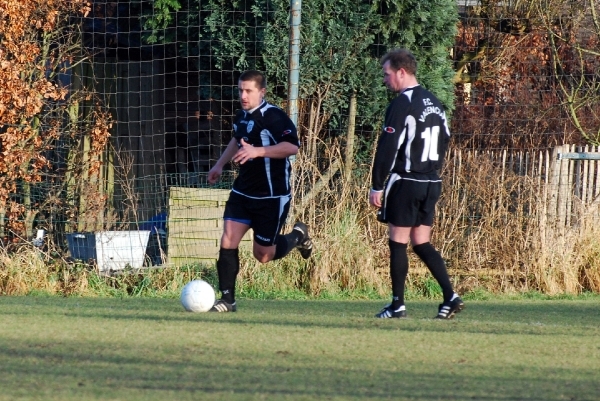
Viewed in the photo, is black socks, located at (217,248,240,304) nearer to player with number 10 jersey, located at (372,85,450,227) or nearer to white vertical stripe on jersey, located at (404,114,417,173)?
player with number 10 jersey, located at (372,85,450,227)

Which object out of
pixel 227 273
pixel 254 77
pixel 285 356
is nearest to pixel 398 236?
pixel 227 273

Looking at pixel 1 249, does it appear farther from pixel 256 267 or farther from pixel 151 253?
pixel 256 267

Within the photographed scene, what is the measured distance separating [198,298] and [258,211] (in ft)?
2.90

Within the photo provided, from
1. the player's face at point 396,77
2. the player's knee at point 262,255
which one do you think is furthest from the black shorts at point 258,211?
the player's face at point 396,77

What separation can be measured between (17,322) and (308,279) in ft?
14.4

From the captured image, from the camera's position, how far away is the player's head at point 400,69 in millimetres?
7109

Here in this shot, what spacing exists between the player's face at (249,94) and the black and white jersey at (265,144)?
0.24ft

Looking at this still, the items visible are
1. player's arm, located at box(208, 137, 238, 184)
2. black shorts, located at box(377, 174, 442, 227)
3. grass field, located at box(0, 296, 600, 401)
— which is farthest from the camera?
player's arm, located at box(208, 137, 238, 184)

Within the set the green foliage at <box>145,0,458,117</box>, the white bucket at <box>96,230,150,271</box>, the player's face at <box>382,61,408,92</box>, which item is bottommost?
the white bucket at <box>96,230,150,271</box>

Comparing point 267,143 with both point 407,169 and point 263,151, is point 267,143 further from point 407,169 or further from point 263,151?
point 407,169

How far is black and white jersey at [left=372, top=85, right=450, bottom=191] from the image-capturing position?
696 cm

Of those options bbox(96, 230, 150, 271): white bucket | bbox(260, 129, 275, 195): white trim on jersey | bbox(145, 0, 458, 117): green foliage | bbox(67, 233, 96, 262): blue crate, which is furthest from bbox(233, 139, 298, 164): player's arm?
bbox(145, 0, 458, 117): green foliage

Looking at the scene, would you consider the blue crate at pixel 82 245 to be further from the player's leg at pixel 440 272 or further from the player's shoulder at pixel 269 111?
the player's leg at pixel 440 272

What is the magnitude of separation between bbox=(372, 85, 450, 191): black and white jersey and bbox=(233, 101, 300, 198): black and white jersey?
932 millimetres
